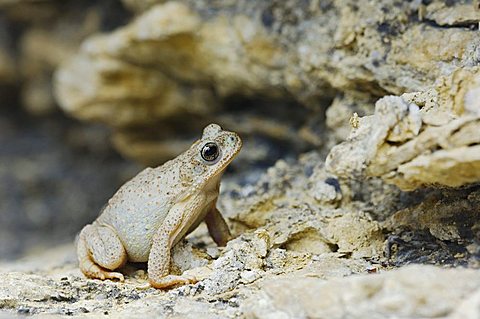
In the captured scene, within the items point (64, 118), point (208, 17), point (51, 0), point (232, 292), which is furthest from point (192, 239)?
point (64, 118)

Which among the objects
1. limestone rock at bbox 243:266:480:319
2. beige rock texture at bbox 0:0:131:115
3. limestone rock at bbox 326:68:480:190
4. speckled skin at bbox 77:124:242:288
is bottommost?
limestone rock at bbox 243:266:480:319

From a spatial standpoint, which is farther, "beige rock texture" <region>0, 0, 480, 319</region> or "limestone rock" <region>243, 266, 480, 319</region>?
"beige rock texture" <region>0, 0, 480, 319</region>

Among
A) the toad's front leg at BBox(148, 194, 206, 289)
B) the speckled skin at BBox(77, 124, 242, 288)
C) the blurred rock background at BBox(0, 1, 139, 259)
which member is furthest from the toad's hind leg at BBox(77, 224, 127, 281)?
the blurred rock background at BBox(0, 1, 139, 259)

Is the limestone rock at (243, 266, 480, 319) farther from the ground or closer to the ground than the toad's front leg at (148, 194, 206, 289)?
closer to the ground

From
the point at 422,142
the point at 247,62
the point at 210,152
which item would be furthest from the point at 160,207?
the point at 247,62

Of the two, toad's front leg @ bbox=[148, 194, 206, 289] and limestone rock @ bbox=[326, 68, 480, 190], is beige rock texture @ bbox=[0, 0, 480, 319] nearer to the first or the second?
limestone rock @ bbox=[326, 68, 480, 190]

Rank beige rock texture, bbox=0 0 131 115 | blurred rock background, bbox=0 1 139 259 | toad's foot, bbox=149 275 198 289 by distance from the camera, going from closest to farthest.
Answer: toad's foot, bbox=149 275 198 289, beige rock texture, bbox=0 0 131 115, blurred rock background, bbox=0 1 139 259

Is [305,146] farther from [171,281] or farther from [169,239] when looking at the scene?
[171,281]

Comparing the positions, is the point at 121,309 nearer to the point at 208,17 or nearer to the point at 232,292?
the point at 232,292
